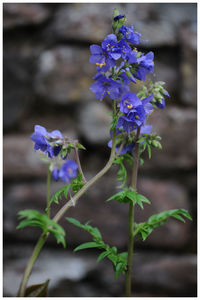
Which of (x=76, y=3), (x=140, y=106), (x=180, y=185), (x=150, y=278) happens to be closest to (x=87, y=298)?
(x=150, y=278)

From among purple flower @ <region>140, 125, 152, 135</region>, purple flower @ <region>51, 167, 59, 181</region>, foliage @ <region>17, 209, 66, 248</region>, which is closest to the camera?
foliage @ <region>17, 209, 66, 248</region>

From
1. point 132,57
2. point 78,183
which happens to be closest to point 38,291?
point 78,183

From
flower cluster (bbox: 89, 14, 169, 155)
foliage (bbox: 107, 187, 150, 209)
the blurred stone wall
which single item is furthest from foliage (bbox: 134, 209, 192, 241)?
the blurred stone wall

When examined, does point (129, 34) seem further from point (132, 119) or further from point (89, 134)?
point (89, 134)

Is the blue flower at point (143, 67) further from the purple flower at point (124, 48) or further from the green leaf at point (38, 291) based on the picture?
the green leaf at point (38, 291)

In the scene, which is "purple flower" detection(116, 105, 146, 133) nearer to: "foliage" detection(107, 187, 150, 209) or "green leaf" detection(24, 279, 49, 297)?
"foliage" detection(107, 187, 150, 209)

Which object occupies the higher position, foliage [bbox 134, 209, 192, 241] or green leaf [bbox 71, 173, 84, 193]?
green leaf [bbox 71, 173, 84, 193]
